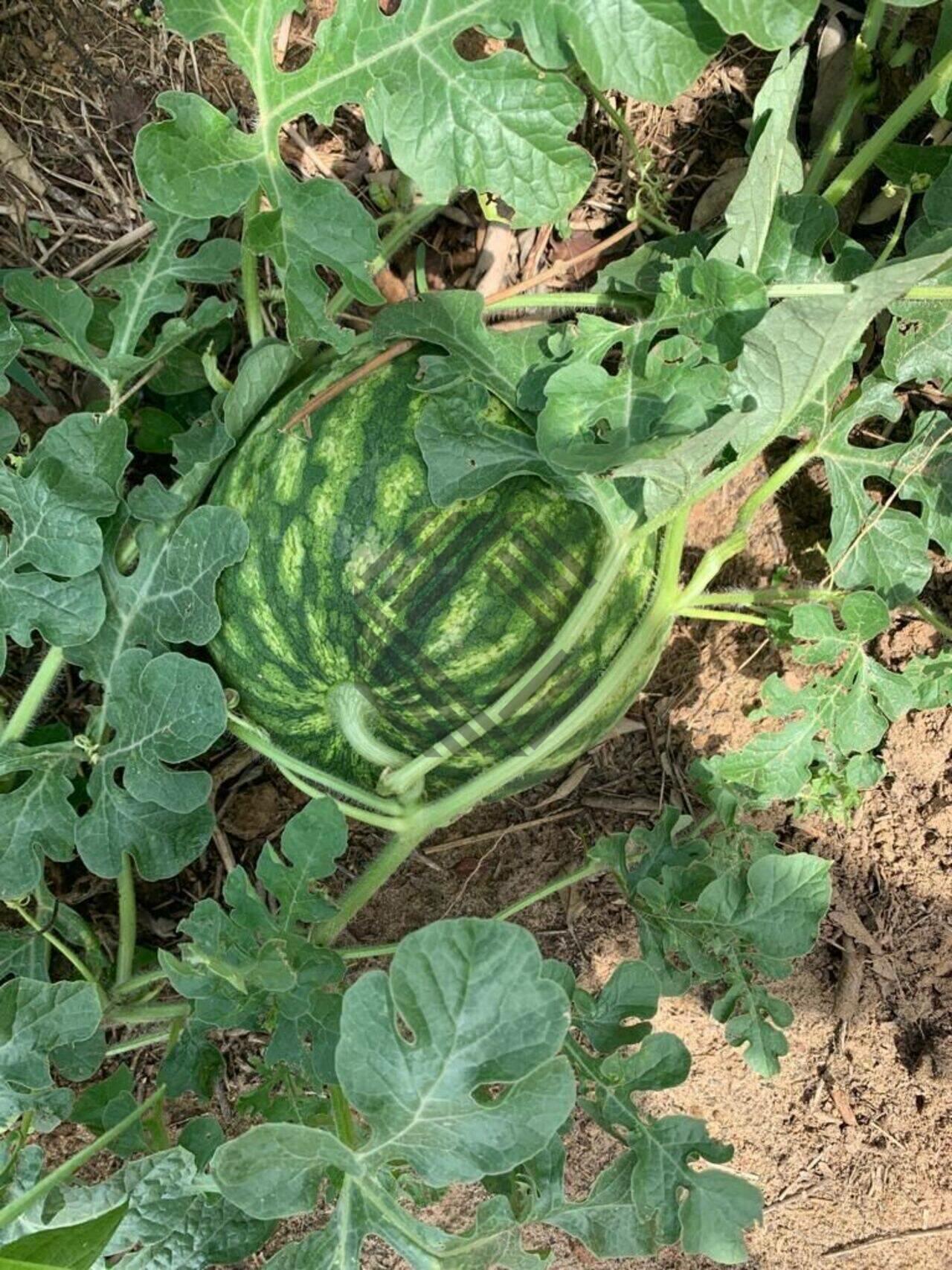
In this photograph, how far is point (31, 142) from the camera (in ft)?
7.41

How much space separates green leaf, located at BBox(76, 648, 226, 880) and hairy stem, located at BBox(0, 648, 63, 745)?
0.17 metres

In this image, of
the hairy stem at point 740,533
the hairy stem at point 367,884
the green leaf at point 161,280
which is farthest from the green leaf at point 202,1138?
the green leaf at point 161,280

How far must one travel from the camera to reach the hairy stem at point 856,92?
→ 6.45 ft

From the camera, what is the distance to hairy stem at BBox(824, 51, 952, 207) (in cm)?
179

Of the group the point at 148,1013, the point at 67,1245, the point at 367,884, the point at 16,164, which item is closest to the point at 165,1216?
the point at 67,1245

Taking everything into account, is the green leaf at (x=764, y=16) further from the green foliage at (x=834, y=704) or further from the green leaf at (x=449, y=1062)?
the green leaf at (x=449, y=1062)

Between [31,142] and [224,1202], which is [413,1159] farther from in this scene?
[31,142]

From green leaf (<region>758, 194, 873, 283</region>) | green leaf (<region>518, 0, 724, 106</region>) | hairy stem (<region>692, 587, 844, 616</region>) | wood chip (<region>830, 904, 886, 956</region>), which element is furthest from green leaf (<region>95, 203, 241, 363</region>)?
wood chip (<region>830, 904, 886, 956</region>)

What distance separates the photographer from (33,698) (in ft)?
6.61

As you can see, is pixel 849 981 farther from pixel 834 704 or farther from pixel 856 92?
pixel 856 92

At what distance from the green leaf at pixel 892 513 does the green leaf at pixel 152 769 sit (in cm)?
107

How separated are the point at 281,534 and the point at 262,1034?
3.64ft

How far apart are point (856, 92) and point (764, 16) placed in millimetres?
772

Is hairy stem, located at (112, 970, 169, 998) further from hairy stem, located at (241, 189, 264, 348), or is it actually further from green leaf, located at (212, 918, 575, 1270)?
hairy stem, located at (241, 189, 264, 348)
